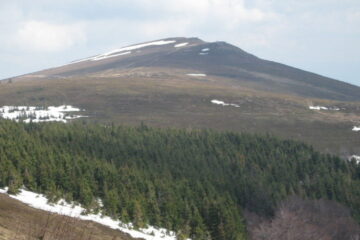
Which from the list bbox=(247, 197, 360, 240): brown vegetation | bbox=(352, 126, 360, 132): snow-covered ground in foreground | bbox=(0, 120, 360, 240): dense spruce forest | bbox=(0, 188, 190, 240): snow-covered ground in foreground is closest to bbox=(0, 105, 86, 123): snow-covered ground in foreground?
bbox=(0, 120, 360, 240): dense spruce forest

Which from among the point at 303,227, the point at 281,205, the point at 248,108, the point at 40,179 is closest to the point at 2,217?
the point at 40,179

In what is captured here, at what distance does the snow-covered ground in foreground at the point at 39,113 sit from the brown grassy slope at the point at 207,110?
7279 mm

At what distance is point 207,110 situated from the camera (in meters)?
167

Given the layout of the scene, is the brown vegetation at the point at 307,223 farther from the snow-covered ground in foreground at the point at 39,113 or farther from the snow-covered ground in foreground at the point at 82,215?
the snow-covered ground in foreground at the point at 39,113

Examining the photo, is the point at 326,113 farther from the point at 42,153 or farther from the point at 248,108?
the point at 42,153

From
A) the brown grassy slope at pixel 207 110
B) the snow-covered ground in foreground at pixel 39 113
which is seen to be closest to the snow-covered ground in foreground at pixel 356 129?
the brown grassy slope at pixel 207 110

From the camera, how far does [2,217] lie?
26766mm

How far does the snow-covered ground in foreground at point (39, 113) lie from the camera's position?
14409 cm

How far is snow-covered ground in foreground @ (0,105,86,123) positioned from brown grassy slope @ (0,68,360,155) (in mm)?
7279

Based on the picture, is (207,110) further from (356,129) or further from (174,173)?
(174,173)

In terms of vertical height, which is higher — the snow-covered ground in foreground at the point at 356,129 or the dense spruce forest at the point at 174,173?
the dense spruce forest at the point at 174,173

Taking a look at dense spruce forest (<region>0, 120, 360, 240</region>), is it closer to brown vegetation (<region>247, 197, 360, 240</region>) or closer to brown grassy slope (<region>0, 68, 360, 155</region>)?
brown vegetation (<region>247, 197, 360, 240</region>)

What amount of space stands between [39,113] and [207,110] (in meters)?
60.4

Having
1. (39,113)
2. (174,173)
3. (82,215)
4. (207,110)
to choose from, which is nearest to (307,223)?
(174,173)
